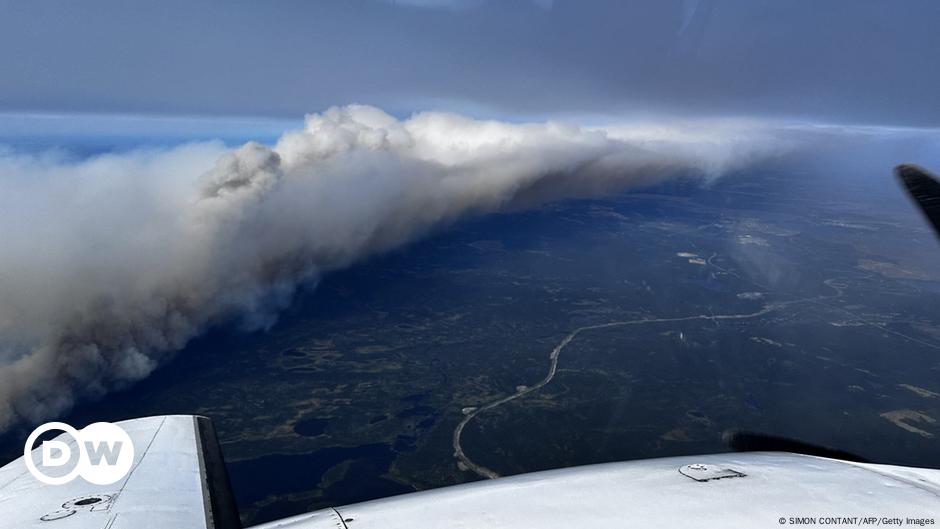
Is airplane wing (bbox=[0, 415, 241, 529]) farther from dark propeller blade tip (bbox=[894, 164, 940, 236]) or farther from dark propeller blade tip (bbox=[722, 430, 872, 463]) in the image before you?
dark propeller blade tip (bbox=[894, 164, 940, 236])

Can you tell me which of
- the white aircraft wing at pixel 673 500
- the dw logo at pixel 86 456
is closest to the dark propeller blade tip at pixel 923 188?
the white aircraft wing at pixel 673 500

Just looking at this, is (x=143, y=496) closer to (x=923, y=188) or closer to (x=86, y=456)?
(x=86, y=456)

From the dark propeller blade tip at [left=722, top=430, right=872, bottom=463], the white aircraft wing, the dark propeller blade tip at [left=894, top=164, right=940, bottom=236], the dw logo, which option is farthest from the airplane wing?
the dark propeller blade tip at [left=894, top=164, right=940, bottom=236]

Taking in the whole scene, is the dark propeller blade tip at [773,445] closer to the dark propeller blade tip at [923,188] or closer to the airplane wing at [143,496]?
the dark propeller blade tip at [923,188]

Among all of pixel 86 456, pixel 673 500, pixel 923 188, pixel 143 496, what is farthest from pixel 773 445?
pixel 86 456

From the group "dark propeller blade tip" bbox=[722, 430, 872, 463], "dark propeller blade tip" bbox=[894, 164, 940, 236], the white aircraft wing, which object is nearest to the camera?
the white aircraft wing

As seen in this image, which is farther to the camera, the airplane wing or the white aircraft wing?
the airplane wing

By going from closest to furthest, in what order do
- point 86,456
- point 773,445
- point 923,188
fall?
point 923,188
point 773,445
point 86,456
